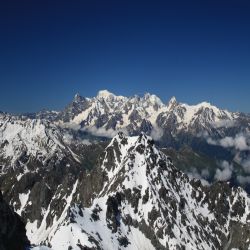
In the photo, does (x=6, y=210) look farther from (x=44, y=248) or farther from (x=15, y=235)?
(x=44, y=248)

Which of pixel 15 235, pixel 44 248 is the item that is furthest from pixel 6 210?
pixel 44 248

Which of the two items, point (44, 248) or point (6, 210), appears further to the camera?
point (44, 248)

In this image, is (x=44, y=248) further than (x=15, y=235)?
Yes
